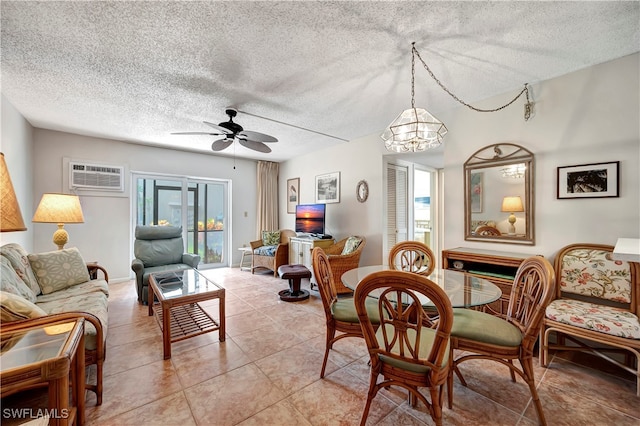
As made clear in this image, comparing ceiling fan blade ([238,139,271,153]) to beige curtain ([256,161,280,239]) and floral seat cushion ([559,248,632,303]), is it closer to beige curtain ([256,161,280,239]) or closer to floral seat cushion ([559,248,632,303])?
beige curtain ([256,161,280,239])

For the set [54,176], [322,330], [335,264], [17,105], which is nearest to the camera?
[322,330]

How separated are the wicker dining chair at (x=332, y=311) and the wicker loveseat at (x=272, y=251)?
10.1 feet

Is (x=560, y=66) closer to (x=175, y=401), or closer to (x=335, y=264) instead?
(x=335, y=264)

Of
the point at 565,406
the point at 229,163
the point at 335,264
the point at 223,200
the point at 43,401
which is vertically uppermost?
the point at 229,163

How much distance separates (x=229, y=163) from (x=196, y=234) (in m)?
1.69

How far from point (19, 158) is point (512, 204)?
5.85m

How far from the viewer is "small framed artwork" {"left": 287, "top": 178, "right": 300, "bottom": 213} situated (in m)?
5.74

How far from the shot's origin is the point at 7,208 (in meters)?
1.14

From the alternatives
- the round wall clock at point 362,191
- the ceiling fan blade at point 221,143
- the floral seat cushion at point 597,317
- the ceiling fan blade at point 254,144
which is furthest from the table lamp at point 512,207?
the ceiling fan blade at point 221,143

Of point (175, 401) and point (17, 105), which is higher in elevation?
point (17, 105)

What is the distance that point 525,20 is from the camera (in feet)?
5.58

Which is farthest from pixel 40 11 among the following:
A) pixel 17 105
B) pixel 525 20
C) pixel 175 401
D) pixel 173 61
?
pixel 525 20

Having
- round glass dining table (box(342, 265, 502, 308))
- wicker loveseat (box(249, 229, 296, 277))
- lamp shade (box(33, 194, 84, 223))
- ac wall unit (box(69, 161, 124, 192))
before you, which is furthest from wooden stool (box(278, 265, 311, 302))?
ac wall unit (box(69, 161, 124, 192))

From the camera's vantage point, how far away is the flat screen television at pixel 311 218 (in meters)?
4.67
